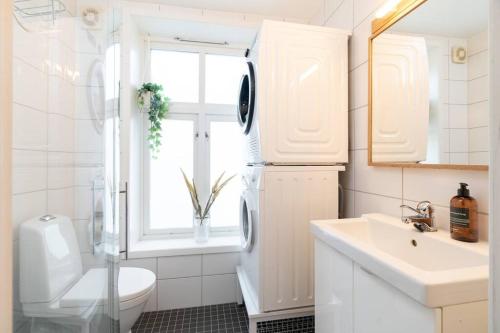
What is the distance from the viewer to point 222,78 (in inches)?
93.5

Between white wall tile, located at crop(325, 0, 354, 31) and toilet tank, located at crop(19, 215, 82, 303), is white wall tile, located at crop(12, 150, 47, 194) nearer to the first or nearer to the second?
toilet tank, located at crop(19, 215, 82, 303)

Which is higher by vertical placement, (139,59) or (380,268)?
(139,59)

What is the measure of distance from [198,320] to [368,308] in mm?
1480

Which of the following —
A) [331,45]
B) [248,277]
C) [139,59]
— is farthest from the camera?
[139,59]

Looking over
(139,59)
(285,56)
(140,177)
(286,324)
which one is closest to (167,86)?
(139,59)

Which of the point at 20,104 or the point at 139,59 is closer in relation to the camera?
the point at 20,104

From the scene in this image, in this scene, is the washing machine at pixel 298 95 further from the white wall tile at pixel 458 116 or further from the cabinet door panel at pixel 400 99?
the white wall tile at pixel 458 116

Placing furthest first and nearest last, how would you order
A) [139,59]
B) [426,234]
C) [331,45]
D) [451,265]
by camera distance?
1. [139,59]
2. [331,45]
3. [426,234]
4. [451,265]

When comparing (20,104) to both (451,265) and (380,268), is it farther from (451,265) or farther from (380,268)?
(451,265)

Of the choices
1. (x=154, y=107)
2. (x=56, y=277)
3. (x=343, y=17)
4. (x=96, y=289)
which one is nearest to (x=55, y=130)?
(x=56, y=277)

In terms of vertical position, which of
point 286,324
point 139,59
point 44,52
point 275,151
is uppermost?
point 139,59

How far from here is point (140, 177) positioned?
217cm

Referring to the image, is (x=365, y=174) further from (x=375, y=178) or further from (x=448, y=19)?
(x=448, y=19)

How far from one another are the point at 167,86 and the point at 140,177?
855mm
